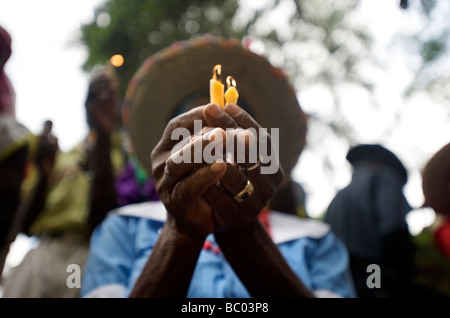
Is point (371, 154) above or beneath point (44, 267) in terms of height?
above

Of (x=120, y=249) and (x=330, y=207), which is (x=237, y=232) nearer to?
(x=120, y=249)

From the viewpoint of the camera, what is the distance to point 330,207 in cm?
270

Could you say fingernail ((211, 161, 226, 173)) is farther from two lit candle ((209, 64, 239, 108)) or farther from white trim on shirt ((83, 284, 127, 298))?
white trim on shirt ((83, 284, 127, 298))

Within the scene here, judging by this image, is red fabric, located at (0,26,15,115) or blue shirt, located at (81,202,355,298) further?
blue shirt, located at (81,202,355,298)

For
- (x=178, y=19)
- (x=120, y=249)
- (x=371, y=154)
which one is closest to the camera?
(x=120, y=249)

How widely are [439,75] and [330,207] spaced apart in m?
1.47

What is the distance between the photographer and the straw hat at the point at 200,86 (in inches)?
51.9

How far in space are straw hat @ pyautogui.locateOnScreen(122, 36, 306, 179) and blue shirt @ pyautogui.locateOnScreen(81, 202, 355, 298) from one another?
28 centimetres

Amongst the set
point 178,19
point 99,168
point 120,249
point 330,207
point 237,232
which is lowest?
point 330,207

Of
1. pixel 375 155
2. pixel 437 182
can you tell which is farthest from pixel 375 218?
pixel 437 182

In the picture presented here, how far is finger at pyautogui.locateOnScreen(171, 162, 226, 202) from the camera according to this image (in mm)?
818

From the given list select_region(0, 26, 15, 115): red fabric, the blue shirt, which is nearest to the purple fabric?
the blue shirt

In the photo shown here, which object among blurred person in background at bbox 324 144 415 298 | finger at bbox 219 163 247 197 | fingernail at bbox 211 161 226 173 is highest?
fingernail at bbox 211 161 226 173
